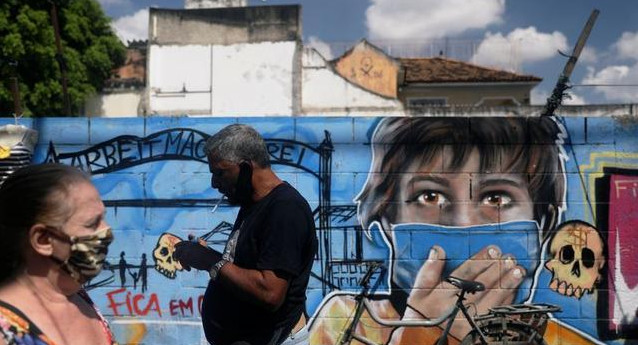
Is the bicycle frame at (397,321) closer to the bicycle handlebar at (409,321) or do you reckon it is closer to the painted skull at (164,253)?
the bicycle handlebar at (409,321)

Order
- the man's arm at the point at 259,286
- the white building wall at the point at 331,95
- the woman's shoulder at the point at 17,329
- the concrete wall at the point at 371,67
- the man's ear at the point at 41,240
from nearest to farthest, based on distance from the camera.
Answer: the woman's shoulder at the point at 17,329 < the man's ear at the point at 41,240 < the man's arm at the point at 259,286 < the white building wall at the point at 331,95 < the concrete wall at the point at 371,67

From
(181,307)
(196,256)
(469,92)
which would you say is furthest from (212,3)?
(196,256)

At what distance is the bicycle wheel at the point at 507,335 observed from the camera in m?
4.21

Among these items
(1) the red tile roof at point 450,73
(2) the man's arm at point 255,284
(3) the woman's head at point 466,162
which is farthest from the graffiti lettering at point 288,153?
(1) the red tile roof at point 450,73

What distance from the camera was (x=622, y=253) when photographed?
15.0 ft

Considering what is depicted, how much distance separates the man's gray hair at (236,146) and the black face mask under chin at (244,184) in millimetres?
32

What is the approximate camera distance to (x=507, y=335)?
4.25 metres

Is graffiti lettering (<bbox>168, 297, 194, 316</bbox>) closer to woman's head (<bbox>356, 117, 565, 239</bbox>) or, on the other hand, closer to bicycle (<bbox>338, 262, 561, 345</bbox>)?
bicycle (<bbox>338, 262, 561, 345</bbox>)

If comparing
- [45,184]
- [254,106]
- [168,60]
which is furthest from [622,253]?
[168,60]

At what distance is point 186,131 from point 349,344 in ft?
6.40

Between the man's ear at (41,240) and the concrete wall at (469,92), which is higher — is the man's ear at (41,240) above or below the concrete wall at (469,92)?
below

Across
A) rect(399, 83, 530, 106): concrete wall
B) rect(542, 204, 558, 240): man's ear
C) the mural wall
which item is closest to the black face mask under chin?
the mural wall

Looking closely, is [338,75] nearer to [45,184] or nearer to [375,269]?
[375,269]

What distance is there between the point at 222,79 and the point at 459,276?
15.7 metres
